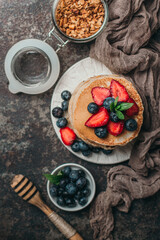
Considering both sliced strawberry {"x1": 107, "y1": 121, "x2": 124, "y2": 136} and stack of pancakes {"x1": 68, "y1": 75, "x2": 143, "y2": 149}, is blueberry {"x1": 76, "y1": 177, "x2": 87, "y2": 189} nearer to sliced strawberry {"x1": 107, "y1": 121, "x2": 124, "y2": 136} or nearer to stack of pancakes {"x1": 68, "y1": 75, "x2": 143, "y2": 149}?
stack of pancakes {"x1": 68, "y1": 75, "x2": 143, "y2": 149}

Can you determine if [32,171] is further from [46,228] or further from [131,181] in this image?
[131,181]

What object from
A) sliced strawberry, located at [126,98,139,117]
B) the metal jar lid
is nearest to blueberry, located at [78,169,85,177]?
sliced strawberry, located at [126,98,139,117]

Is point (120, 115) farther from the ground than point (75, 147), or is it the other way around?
point (120, 115)

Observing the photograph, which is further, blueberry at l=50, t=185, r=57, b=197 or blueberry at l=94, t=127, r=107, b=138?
blueberry at l=50, t=185, r=57, b=197

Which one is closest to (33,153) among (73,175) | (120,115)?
(73,175)

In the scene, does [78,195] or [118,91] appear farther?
[78,195]

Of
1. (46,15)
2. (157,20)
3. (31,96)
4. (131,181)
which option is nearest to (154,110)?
(131,181)

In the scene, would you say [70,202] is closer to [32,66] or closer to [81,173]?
[81,173]
